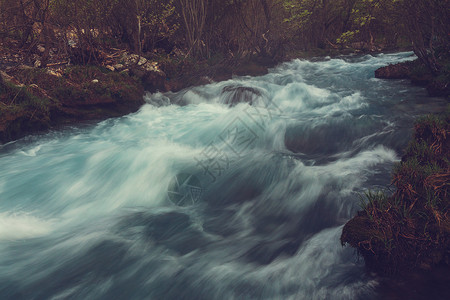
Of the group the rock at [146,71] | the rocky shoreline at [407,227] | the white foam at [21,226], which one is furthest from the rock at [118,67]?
the rocky shoreline at [407,227]

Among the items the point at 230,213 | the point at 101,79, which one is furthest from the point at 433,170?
the point at 101,79

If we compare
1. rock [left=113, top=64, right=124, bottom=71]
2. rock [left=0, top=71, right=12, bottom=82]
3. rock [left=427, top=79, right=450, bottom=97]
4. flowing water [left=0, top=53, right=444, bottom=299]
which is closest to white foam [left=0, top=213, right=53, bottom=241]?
flowing water [left=0, top=53, right=444, bottom=299]

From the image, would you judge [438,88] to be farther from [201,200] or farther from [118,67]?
[118,67]

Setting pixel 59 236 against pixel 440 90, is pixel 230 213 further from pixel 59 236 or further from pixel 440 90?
pixel 440 90

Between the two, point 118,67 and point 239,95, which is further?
point 239,95

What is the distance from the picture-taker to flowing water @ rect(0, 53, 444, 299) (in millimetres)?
4152

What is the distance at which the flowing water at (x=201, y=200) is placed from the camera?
13.6ft

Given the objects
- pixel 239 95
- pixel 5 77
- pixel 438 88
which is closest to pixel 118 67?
pixel 5 77

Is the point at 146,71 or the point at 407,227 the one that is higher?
the point at 146,71

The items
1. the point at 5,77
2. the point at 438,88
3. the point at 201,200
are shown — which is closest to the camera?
the point at 201,200

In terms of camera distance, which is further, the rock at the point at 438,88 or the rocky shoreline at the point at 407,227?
the rock at the point at 438,88

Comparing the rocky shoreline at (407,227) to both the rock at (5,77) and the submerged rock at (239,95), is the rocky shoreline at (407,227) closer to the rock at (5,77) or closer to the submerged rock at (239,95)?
the submerged rock at (239,95)

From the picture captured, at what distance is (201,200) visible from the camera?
6246 millimetres

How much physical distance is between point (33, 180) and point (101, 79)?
15.1 ft
